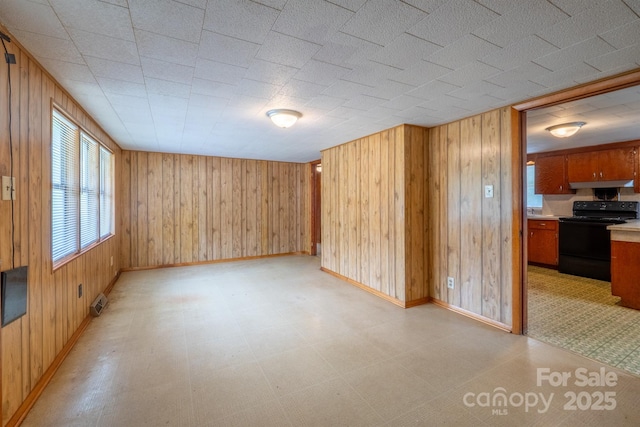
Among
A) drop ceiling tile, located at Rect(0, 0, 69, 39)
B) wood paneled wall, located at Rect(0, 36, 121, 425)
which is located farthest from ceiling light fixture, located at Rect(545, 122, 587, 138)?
wood paneled wall, located at Rect(0, 36, 121, 425)

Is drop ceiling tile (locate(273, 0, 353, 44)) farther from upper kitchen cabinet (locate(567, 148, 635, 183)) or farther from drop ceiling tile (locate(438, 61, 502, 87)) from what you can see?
upper kitchen cabinet (locate(567, 148, 635, 183))

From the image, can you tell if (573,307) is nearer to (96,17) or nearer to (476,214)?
(476,214)

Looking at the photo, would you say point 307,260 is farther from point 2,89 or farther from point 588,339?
point 2,89

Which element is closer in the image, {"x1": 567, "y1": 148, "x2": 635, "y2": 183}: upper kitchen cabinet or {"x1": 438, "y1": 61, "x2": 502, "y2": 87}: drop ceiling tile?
{"x1": 438, "y1": 61, "x2": 502, "y2": 87}: drop ceiling tile

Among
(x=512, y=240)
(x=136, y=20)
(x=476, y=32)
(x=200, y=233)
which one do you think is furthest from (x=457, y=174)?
(x=200, y=233)

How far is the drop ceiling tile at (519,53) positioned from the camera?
1.68m

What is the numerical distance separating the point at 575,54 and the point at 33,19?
314cm

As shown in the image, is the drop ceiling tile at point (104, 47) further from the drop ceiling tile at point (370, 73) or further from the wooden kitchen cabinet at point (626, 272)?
the wooden kitchen cabinet at point (626, 272)

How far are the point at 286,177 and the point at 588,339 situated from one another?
566 centimetres

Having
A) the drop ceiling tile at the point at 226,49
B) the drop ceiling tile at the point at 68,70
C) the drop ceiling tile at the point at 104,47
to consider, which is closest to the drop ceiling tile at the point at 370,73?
the drop ceiling tile at the point at 226,49

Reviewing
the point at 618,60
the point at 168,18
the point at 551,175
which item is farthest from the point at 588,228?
the point at 168,18

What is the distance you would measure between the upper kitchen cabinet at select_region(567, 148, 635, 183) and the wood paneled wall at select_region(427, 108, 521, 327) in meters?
3.58

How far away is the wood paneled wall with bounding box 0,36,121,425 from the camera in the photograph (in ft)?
5.16

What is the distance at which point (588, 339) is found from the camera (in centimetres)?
256
